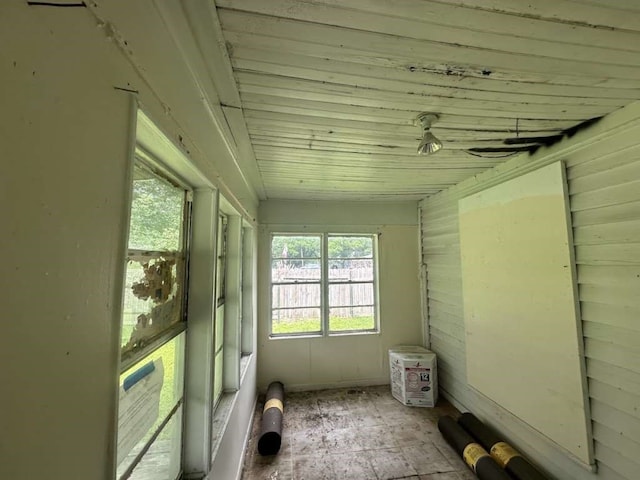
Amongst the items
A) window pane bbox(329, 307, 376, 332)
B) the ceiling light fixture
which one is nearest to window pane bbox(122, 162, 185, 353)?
the ceiling light fixture

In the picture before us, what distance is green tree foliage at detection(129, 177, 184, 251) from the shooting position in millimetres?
903

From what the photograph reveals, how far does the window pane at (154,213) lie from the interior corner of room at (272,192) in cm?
1

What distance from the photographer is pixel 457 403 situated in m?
3.02

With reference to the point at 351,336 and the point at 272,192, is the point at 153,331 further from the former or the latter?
the point at 351,336

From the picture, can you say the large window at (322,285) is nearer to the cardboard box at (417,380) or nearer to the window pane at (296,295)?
the window pane at (296,295)

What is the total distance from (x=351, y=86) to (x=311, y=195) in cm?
219

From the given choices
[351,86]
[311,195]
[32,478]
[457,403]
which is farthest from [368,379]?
[32,478]

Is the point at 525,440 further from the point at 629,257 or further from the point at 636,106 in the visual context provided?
the point at 636,106

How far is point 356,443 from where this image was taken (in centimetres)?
245

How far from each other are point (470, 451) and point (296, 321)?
2.15 metres

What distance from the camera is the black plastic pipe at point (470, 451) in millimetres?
1943

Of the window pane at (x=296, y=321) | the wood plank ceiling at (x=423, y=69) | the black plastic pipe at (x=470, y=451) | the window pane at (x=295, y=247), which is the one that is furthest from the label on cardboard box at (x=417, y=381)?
the wood plank ceiling at (x=423, y=69)

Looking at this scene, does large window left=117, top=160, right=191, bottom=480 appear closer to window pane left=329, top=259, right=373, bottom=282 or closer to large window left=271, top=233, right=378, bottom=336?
large window left=271, top=233, right=378, bottom=336

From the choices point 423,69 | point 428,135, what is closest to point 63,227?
point 423,69
